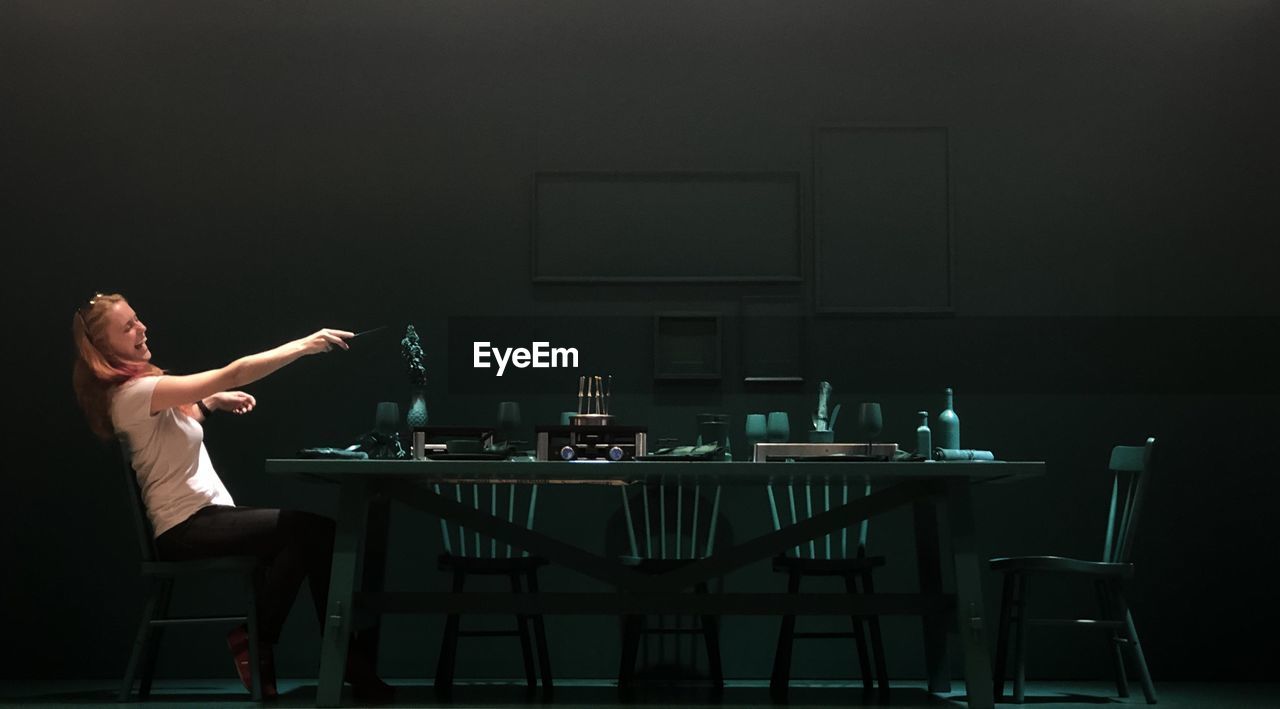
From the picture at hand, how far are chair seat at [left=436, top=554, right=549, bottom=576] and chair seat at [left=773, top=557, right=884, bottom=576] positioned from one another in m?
0.86

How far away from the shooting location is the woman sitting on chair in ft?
14.1

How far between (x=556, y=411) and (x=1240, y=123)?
9.72 ft

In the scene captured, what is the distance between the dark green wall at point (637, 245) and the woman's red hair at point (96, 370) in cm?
99

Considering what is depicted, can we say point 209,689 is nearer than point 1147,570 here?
Yes

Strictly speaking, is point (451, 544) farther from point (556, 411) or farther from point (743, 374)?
point (743, 374)

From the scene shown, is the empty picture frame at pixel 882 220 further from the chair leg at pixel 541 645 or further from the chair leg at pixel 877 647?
the chair leg at pixel 541 645

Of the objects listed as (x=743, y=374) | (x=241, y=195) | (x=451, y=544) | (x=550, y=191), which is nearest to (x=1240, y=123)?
(x=743, y=374)

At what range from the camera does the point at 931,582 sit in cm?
479

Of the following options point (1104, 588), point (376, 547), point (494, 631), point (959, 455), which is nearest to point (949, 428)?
point (959, 455)

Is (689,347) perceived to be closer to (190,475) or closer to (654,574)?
(654,574)

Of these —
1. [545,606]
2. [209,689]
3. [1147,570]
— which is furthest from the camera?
[1147,570]

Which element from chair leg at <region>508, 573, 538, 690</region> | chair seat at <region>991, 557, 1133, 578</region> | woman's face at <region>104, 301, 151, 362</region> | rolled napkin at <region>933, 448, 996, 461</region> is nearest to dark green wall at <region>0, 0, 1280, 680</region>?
chair leg at <region>508, 573, 538, 690</region>

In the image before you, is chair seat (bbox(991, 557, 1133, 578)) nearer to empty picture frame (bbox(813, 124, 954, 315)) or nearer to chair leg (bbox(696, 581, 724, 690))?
chair leg (bbox(696, 581, 724, 690))

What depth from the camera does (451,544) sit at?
214 inches
